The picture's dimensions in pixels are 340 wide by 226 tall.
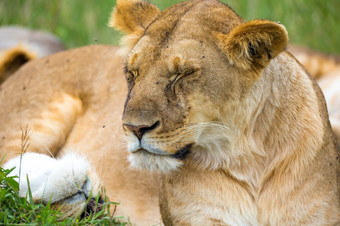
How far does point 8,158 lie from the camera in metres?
3.54

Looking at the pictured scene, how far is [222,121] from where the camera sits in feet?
8.83

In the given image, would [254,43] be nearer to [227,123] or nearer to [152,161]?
[227,123]

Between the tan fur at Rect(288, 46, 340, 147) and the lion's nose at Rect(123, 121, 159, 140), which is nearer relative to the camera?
the lion's nose at Rect(123, 121, 159, 140)

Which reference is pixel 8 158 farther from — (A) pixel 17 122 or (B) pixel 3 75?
(B) pixel 3 75

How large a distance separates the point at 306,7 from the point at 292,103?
4.21m

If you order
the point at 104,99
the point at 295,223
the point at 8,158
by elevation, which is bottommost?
the point at 8,158

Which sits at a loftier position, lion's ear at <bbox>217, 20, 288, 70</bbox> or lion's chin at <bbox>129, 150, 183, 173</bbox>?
lion's ear at <bbox>217, 20, 288, 70</bbox>

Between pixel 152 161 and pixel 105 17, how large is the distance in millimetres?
5171

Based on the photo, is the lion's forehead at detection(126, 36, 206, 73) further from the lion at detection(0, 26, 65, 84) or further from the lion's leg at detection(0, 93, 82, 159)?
the lion at detection(0, 26, 65, 84)

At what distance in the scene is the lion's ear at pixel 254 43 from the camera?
8.31 ft

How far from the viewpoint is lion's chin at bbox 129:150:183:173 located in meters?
2.59

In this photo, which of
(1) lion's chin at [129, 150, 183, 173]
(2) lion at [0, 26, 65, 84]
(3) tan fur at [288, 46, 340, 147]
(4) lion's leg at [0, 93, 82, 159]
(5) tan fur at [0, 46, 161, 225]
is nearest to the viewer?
(1) lion's chin at [129, 150, 183, 173]

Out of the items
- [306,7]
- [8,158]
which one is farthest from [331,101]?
[8,158]

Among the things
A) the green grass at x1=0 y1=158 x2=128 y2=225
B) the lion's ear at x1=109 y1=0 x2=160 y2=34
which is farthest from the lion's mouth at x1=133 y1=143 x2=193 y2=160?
the lion's ear at x1=109 y1=0 x2=160 y2=34
